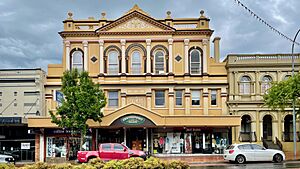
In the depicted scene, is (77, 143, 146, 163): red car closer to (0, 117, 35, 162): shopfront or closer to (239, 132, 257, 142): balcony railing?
(0, 117, 35, 162): shopfront

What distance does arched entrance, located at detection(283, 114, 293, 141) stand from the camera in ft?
144

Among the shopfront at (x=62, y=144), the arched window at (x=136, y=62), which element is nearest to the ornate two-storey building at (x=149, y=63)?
the arched window at (x=136, y=62)

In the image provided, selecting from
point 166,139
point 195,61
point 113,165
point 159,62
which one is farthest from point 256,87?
point 113,165

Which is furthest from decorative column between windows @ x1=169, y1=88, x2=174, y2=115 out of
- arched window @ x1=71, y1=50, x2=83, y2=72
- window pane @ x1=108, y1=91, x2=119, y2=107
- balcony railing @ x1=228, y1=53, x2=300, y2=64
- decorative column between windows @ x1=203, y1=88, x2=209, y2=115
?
arched window @ x1=71, y1=50, x2=83, y2=72

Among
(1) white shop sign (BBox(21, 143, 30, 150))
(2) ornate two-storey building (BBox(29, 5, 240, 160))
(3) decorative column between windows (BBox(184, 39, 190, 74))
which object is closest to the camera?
(1) white shop sign (BBox(21, 143, 30, 150))

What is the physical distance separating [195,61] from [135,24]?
6.90 m

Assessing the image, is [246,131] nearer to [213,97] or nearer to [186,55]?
[213,97]

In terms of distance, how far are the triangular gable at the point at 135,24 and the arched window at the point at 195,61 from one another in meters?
3.17

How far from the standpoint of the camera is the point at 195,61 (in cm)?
4384

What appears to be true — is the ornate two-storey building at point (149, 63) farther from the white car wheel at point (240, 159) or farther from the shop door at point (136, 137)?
the white car wheel at point (240, 159)

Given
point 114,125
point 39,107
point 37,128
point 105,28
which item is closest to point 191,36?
point 105,28

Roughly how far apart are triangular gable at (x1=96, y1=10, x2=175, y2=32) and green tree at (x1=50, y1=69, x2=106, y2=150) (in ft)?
29.0

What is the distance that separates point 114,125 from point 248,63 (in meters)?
14.7

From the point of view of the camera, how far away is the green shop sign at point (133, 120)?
126 feet
